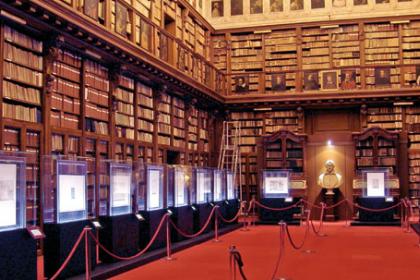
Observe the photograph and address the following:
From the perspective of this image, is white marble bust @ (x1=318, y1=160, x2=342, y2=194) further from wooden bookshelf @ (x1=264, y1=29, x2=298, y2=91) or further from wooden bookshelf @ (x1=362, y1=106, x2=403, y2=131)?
wooden bookshelf @ (x1=264, y1=29, x2=298, y2=91)

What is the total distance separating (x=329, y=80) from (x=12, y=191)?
12429mm

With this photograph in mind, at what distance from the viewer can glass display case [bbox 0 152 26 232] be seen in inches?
209

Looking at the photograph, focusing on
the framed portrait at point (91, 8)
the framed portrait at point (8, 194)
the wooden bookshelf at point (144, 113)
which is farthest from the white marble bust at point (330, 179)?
the framed portrait at point (8, 194)

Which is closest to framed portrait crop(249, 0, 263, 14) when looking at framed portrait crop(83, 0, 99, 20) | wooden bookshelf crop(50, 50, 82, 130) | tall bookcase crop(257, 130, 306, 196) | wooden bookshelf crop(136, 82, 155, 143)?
tall bookcase crop(257, 130, 306, 196)

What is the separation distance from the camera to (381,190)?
1357 centimetres

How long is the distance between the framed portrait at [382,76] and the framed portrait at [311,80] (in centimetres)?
162

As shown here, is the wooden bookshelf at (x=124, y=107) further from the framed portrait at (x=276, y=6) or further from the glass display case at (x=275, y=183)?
the framed portrait at (x=276, y=6)

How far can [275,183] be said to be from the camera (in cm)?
1414

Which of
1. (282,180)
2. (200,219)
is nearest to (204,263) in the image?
(200,219)

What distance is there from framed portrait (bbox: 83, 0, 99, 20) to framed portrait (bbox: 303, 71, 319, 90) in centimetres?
843

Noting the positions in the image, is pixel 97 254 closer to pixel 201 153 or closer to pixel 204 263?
pixel 204 263

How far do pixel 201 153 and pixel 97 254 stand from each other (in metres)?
8.73

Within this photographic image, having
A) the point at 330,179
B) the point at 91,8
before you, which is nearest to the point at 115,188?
the point at 91,8

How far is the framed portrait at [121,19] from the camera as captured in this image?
10516 mm
